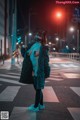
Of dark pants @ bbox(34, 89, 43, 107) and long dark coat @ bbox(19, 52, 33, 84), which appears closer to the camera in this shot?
long dark coat @ bbox(19, 52, 33, 84)

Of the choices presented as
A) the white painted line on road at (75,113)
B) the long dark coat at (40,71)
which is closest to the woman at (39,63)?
the long dark coat at (40,71)

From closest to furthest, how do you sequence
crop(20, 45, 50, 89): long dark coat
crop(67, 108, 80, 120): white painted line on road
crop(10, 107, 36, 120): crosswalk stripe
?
crop(10, 107, 36, 120): crosswalk stripe, crop(67, 108, 80, 120): white painted line on road, crop(20, 45, 50, 89): long dark coat

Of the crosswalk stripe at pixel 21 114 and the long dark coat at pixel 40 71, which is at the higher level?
the long dark coat at pixel 40 71

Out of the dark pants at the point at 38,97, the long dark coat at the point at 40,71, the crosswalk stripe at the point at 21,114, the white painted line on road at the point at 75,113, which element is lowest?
the white painted line on road at the point at 75,113

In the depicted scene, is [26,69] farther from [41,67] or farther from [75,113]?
[75,113]

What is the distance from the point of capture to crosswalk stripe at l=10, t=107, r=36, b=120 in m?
8.12

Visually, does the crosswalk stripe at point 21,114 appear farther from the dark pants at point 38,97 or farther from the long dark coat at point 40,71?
the long dark coat at point 40,71

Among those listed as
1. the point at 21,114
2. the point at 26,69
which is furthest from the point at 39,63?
the point at 21,114

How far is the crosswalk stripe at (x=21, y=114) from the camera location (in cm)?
812

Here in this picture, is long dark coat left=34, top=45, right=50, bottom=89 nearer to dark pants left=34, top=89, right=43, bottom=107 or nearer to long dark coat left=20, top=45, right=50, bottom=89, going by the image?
long dark coat left=20, top=45, right=50, bottom=89

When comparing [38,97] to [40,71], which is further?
[38,97]

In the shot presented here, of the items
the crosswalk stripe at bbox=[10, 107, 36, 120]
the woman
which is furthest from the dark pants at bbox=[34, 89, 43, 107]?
the crosswalk stripe at bbox=[10, 107, 36, 120]

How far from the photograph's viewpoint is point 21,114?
8.51 m

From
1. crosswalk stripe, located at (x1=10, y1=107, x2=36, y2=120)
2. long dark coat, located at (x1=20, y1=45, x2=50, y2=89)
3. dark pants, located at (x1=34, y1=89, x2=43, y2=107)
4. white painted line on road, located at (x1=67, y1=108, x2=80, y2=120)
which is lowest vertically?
white painted line on road, located at (x1=67, y1=108, x2=80, y2=120)
